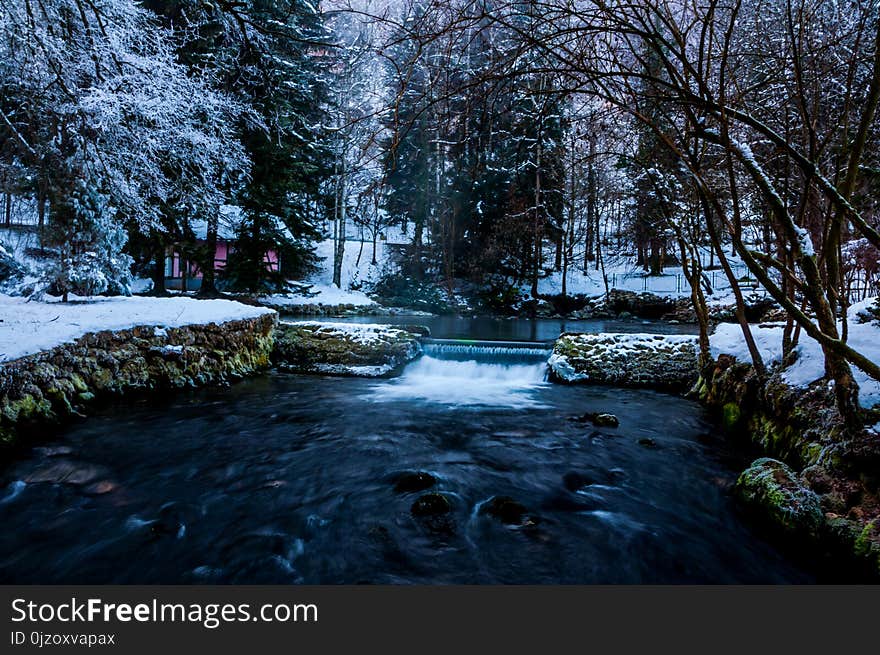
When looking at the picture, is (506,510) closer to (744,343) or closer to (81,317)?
(744,343)

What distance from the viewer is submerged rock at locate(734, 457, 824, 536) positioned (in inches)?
136

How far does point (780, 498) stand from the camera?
12.2 ft

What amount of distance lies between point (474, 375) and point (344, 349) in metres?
3.28

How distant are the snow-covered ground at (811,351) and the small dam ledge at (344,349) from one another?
269 inches

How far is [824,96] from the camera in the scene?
4.78m

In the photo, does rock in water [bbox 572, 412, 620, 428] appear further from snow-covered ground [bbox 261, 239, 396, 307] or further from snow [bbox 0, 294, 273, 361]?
snow-covered ground [bbox 261, 239, 396, 307]

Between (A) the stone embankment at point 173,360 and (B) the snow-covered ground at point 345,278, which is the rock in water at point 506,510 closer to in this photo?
(A) the stone embankment at point 173,360

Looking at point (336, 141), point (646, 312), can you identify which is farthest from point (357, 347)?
point (336, 141)

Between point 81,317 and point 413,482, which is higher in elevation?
point 81,317

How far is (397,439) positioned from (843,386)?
482 centimetres

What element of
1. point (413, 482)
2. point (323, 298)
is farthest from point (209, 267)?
point (413, 482)

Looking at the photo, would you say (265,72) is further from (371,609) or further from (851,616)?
(851,616)

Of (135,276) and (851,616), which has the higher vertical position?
(135,276)

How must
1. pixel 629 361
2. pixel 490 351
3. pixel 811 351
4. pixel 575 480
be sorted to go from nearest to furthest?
1. pixel 575 480
2. pixel 811 351
3. pixel 629 361
4. pixel 490 351
